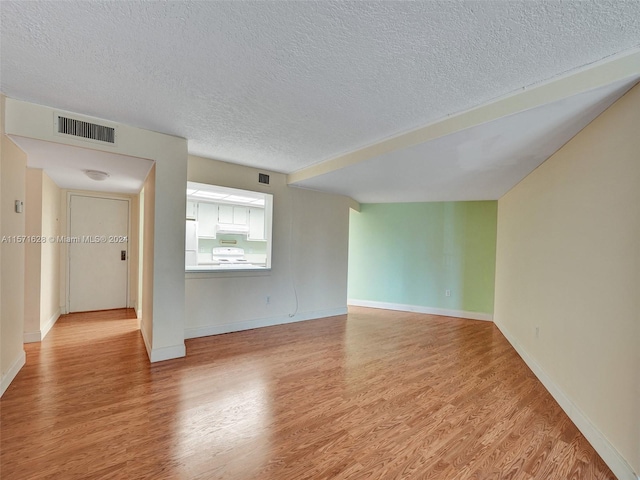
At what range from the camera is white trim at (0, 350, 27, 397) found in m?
2.45

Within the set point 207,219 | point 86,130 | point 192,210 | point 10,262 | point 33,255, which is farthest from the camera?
point 207,219

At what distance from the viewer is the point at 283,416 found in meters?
2.21

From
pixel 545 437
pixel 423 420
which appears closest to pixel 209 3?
pixel 423 420

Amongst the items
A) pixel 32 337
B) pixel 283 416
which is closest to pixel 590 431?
pixel 283 416

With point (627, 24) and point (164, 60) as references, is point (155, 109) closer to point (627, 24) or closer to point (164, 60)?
point (164, 60)

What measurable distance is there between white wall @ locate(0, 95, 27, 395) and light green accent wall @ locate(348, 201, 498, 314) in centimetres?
539

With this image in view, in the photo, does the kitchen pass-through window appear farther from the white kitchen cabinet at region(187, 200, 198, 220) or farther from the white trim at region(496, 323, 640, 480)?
the white trim at region(496, 323, 640, 480)

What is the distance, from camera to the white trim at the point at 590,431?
5.49 ft

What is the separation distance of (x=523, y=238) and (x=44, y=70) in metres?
4.90

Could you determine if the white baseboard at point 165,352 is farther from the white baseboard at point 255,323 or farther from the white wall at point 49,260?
the white wall at point 49,260

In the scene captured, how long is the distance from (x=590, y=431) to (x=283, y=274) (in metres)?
3.86

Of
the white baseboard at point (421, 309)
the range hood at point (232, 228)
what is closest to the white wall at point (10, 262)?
the range hood at point (232, 228)

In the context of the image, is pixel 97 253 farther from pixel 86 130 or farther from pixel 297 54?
pixel 297 54

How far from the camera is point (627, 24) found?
55.7 inches
